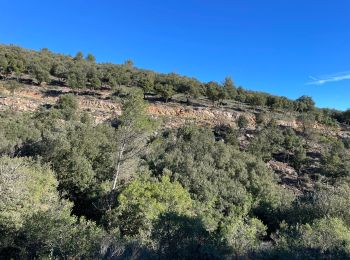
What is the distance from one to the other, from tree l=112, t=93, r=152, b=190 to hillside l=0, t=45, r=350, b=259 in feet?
0.37

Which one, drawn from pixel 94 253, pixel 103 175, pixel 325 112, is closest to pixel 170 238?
pixel 94 253

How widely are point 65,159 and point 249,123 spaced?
43.9 meters

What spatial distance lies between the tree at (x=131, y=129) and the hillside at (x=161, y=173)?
0.11m

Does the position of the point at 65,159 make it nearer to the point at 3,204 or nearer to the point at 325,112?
the point at 3,204

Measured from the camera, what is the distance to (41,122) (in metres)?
43.2

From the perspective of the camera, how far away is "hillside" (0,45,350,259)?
1451 cm

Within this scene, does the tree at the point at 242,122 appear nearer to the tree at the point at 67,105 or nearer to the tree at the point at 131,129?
the tree at the point at 67,105

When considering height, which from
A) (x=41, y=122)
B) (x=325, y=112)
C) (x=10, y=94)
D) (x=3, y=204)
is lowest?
(x=3, y=204)

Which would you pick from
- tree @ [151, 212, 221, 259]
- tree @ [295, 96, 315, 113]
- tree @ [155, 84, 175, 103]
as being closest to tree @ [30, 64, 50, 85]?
tree @ [155, 84, 175, 103]

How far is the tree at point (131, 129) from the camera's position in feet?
95.9

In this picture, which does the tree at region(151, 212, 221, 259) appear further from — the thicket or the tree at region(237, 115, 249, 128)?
the tree at region(237, 115, 249, 128)

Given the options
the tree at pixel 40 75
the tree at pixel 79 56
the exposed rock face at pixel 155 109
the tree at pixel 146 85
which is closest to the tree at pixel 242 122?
the exposed rock face at pixel 155 109

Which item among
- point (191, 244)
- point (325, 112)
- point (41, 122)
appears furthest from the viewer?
point (325, 112)

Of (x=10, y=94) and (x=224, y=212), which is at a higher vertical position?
(x=10, y=94)
